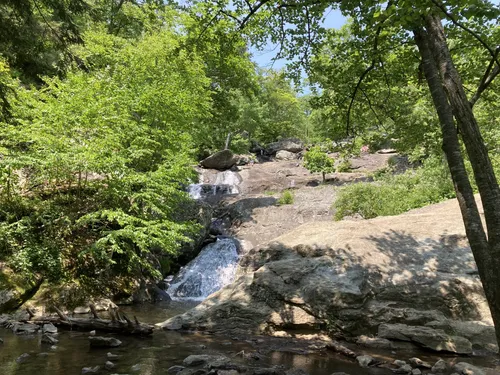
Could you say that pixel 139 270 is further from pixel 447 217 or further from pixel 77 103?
pixel 447 217

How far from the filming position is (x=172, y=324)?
8430 mm

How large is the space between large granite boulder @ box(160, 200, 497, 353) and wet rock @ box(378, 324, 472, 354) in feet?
0.06

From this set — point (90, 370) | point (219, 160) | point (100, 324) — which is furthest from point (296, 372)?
point (219, 160)

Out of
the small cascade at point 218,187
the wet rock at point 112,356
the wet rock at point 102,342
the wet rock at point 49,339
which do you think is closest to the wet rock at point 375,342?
the wet rock at point 112,356

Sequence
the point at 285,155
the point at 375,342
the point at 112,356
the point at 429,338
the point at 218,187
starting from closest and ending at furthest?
the point at 112,356
the point at 429,338
the point at 375,342
the point at 218,187
the point at 285,155

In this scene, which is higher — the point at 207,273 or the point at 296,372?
the point at 207,273

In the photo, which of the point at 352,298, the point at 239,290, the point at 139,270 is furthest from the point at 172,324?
the point at 139,270

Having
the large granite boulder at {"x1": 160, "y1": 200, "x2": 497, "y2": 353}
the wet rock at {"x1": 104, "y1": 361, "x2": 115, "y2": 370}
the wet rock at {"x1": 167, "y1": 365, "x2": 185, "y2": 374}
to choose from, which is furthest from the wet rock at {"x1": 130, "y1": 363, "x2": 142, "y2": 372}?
the large granite boulder at {"x1": 160, "y1": 200, "x2": 497, "y2": 353}

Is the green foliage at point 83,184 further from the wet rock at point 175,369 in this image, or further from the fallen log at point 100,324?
the wet rock at point 175,369

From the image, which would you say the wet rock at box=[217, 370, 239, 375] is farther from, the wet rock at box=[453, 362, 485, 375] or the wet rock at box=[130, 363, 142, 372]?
the wet rock at box=[453, 362, 485, 375]

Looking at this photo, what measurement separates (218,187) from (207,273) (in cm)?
1207

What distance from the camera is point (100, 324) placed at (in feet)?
25.7

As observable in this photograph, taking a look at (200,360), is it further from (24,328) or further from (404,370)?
(24,328)

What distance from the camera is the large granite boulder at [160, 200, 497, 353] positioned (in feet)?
23.9
